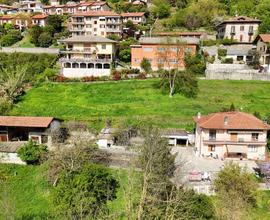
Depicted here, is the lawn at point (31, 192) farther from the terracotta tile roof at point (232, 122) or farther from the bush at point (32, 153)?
the terracotta tile roof at point (232, 122)

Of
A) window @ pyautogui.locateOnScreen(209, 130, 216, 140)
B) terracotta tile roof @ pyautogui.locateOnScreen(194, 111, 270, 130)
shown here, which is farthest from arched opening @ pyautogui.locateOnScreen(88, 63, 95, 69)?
window @ pyautogui.locateOnScreen(209, 130, 216, 140)

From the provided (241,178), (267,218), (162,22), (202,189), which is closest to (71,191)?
(202,189)

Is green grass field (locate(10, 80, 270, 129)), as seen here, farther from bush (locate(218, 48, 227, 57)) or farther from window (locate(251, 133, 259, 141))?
bush (locate(218, 48, 227, 57))

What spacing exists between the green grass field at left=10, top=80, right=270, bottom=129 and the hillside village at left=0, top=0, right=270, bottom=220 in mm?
150

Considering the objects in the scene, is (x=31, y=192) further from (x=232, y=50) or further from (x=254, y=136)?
(x=232, y=50)

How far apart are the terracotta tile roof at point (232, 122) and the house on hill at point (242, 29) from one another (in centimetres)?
3862

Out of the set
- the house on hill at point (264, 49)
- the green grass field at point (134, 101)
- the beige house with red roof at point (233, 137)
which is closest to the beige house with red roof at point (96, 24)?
the green grass field at point (134, 101)

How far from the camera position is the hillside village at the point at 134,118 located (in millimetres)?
26281

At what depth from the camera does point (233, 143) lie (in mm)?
35188

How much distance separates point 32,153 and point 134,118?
12.7 metres

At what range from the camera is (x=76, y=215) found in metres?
24.5

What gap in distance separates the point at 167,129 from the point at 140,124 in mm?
3194

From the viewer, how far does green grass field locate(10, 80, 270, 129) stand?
139 feet

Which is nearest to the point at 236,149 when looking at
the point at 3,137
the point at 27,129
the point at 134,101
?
the point at 134,101
